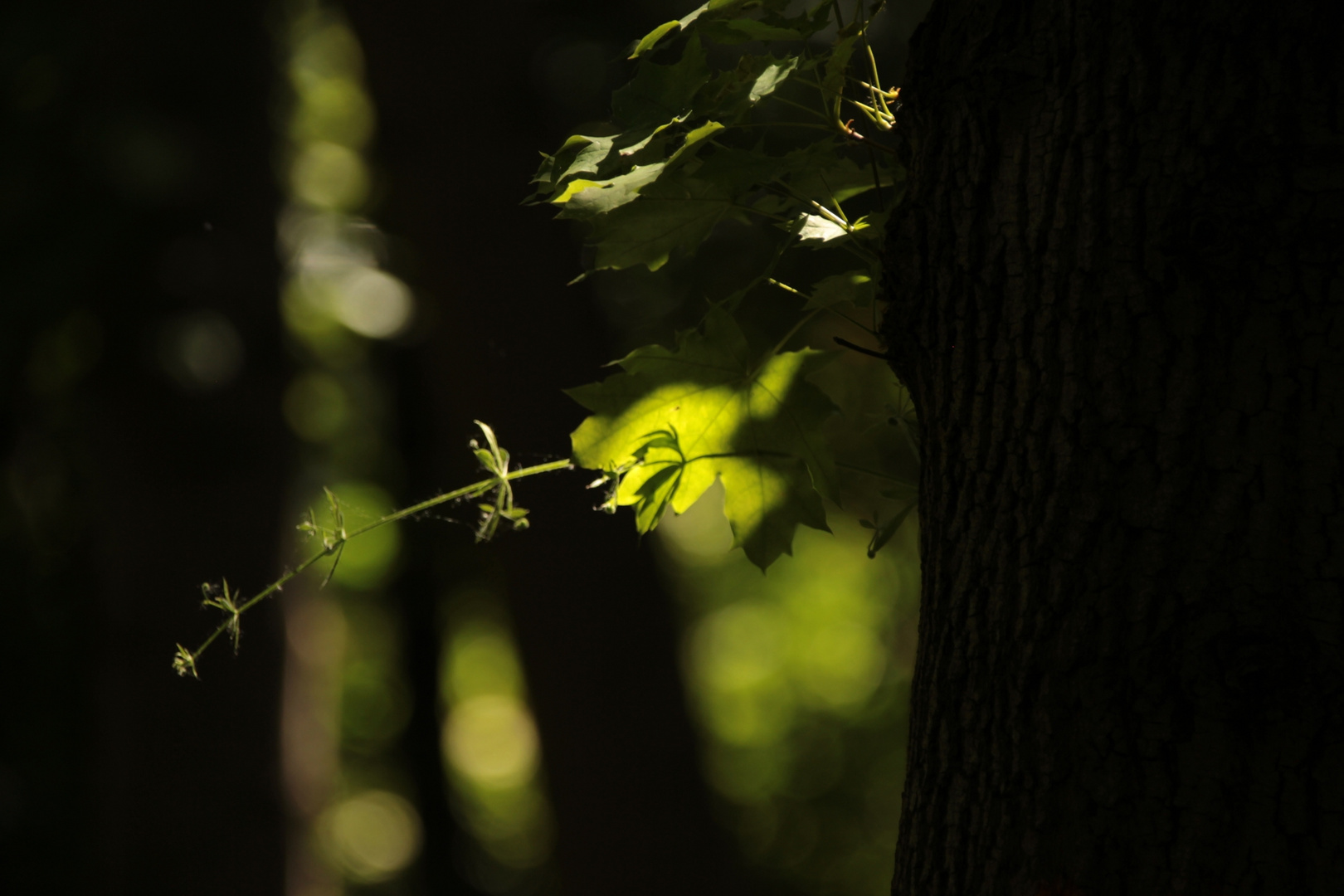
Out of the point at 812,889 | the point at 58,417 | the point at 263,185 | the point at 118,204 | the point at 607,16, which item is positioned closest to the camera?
the point at 118,204

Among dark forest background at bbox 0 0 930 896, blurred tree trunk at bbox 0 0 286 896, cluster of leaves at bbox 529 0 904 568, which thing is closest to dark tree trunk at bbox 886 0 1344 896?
cluster of leaves at bbox 529 0 904 568

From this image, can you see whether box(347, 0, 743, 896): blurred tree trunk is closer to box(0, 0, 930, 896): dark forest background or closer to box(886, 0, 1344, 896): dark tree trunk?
box(0, 0, 930, 896): dark forest background

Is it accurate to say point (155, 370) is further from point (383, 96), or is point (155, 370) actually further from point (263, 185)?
point (383, 96)

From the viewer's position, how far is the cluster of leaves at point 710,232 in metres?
1.05

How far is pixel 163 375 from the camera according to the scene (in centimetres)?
419

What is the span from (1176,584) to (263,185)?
4.79 metres

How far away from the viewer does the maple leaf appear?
115 cm

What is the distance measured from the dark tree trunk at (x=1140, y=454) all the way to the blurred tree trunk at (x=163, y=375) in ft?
13.0

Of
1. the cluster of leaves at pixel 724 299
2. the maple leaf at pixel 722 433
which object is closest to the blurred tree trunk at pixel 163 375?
the cluster of leaves at pixel 724 299

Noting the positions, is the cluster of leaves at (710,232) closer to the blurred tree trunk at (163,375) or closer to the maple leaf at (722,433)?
the maple leaf at (722,433)

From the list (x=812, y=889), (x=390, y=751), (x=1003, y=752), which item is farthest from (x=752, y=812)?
(x=1003, y=752)

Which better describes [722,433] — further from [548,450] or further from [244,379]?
[244,379]

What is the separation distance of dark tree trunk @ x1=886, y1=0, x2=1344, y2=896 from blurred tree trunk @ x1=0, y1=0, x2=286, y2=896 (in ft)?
13.0

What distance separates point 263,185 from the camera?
472 cm
